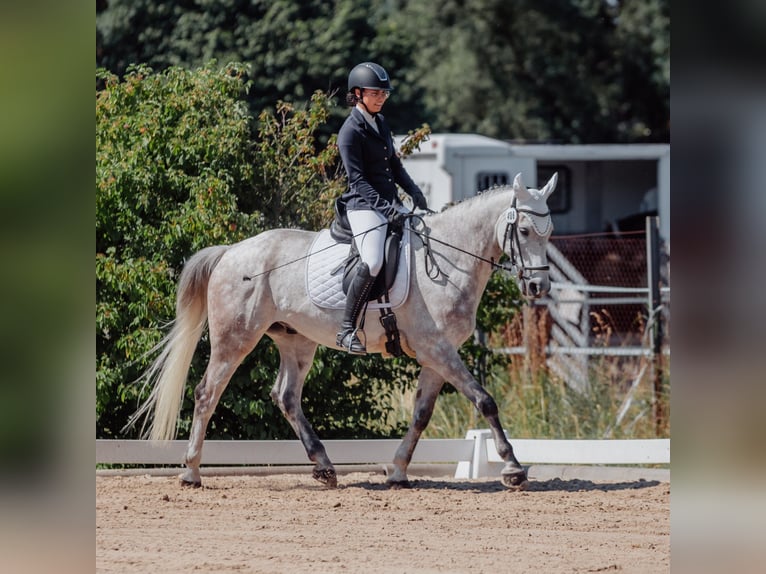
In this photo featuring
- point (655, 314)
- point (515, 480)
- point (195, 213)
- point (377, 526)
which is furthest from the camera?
point (655, 314)

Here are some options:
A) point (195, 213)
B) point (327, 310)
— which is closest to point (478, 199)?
point (327, 310)

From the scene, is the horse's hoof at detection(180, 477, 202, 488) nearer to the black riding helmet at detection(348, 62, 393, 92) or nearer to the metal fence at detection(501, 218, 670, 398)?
the black riding helmet at detection(348, 62, 393, 92)

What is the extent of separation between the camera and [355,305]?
7848mm

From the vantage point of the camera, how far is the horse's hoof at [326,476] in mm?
8320

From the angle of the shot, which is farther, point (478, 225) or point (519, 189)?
point (478, 225)

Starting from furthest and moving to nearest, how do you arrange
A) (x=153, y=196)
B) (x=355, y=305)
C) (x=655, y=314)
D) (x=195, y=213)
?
(x=655, y=314) < (x=153, y=196) < (x=195, y=213) < (x=355, y=305)

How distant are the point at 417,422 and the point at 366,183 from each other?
1802 millimetres

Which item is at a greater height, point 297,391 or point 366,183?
point 366,183

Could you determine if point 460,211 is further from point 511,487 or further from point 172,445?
point 172,445

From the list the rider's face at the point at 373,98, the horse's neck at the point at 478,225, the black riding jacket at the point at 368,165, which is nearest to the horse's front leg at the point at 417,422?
the horse's neck at the point at 478,225

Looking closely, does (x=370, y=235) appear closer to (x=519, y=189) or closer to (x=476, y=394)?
(x=519, y=189)

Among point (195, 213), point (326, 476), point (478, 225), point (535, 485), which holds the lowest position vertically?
point (535, 485)
